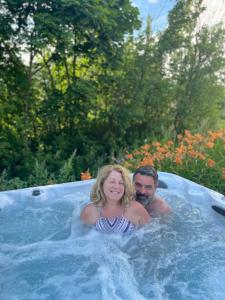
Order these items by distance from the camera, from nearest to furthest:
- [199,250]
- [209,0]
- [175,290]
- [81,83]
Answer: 1. [175,290]
2. [199,250]
3. [81,83]
4. [209,0]

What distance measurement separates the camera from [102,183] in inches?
120

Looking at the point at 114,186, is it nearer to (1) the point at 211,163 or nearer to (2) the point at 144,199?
(2) the point at 144,199

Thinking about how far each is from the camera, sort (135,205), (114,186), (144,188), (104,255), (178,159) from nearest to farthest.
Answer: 1. (104,255)
2. (114,186)
3. (135,205)
4. (144,188)
5. (178,159)

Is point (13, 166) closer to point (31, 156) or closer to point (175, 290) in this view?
point (31, 156)

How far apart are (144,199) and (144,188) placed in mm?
126

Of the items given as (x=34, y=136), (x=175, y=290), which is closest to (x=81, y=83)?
(x=34, y=136)

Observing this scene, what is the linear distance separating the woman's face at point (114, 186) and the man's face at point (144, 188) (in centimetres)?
23

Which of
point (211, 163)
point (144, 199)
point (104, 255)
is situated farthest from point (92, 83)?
point (104, 255)

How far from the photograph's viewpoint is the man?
319 cm

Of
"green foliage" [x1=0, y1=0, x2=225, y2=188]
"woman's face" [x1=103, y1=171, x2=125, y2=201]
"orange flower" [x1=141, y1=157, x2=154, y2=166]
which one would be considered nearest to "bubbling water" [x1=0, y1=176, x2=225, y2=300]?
"woman's face" [x1=103, y1=171, x2=125, y2=201]

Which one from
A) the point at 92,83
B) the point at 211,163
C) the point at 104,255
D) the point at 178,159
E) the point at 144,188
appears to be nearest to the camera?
the point at 104,255

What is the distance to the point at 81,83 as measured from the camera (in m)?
4.80

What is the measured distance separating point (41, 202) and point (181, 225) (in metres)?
1.22

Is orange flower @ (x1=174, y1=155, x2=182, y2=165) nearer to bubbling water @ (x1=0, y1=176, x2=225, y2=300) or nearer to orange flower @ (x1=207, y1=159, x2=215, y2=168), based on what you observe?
orange flower @ (x1=207, y1=159, x2=215, y2=168)
